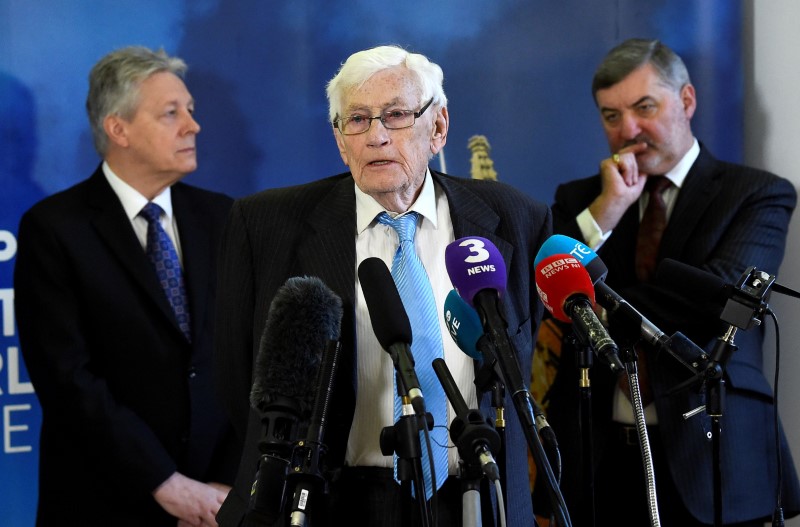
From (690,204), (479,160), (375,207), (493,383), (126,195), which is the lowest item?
(493,383)

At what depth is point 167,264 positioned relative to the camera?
11.9ft

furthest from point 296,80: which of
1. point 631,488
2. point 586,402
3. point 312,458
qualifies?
point 312,458

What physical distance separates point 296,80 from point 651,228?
149 cm

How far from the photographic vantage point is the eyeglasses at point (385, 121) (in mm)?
2498

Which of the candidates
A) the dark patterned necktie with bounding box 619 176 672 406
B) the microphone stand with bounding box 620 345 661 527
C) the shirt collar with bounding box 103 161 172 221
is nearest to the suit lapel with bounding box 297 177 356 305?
the microphone stand with bounding box 620 345 661 527

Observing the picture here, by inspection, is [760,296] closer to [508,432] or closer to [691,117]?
[508,432]

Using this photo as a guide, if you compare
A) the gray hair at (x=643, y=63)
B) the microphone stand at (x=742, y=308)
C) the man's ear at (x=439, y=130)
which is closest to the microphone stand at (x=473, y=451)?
the microphone stand at (x=742, y=308)

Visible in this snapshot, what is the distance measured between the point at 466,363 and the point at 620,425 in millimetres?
1309

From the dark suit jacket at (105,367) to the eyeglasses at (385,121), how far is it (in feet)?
4.37

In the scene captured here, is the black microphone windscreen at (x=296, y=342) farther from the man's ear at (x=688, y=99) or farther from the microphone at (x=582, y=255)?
the man's ear at (x=688, y=99)

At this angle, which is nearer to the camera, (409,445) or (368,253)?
(409,445)

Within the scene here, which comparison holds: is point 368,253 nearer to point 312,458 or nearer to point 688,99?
point 312,458

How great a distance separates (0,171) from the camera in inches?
139

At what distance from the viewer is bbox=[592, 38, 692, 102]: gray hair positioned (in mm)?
3861
